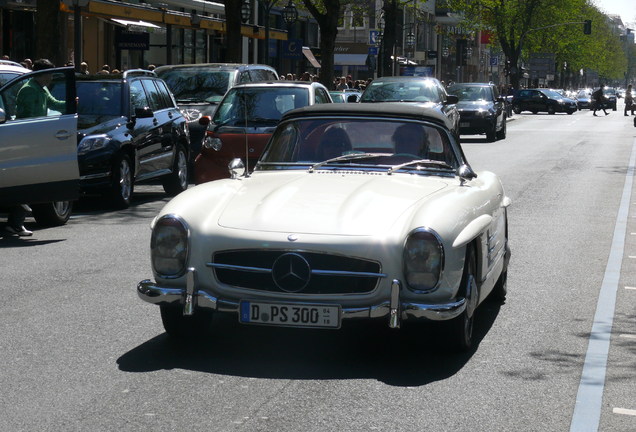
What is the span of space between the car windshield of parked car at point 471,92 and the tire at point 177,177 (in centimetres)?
2036

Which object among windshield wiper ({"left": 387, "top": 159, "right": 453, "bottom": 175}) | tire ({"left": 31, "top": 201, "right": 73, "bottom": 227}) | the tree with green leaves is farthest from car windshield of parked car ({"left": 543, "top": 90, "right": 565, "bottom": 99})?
windshield wiper ({"left": 387, "top": 159, "right": 453, "bottom": 175})

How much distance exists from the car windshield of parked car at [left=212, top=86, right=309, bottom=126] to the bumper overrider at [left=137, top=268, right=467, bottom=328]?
1030cm

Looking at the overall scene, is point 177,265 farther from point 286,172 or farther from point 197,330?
point 286,172

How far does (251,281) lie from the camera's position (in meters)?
6.67

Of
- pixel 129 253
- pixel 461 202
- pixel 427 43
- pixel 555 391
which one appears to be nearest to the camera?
pixel 555 391

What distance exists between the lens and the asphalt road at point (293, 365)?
18.5 feet

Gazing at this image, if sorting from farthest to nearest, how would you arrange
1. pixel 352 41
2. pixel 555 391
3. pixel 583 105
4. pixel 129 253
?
pixel 583 105, pixel 352 41, pixel 129 253, pixel 555 391

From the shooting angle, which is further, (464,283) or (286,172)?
(286,172)

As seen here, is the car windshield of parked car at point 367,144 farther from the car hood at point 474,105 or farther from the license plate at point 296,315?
the car hood at point 474,105

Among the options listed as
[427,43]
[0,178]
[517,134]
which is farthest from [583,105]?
[0,178]

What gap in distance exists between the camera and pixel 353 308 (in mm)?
6480

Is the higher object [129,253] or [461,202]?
[461,202]

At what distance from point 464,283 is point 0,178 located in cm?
663

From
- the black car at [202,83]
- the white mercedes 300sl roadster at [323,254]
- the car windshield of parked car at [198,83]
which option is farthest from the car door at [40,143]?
the car windshield of parked car at [198,83]
